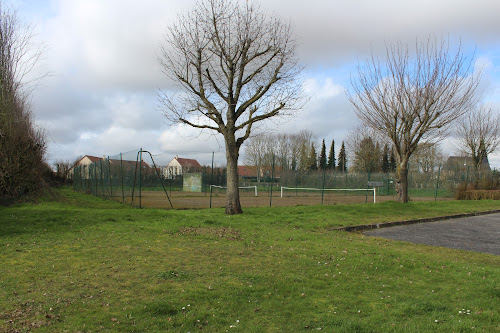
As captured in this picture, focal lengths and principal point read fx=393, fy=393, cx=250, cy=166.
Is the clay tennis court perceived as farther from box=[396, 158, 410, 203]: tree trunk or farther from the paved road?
the paved road

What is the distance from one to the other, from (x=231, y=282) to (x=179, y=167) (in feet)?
56.7

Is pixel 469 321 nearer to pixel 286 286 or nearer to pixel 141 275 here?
pixel 286 286

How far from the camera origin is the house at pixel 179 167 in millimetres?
20028

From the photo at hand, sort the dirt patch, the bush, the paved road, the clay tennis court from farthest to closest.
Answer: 1. the bush
2. the clay tennis court
3. the paved road
4. the dirt patch

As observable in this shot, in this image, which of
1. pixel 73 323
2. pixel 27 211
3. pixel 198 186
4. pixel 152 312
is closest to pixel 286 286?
pixel 152 312

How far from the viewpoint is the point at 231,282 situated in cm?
527

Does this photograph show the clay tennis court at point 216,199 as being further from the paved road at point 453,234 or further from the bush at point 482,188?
the bush at point 482,188

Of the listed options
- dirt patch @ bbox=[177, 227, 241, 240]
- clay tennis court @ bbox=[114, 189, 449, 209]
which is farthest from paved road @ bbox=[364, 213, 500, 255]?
clay tennis court @ bbox=[114, 189, 449, 209]

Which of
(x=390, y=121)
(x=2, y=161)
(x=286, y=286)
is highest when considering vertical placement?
(x=390, y=121)

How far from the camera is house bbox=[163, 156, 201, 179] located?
2003 centimetres

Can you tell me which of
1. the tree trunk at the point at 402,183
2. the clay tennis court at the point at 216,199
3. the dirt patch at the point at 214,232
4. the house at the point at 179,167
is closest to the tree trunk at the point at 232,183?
the dirt patch at the point at 214,232

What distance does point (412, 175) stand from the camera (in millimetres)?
32969

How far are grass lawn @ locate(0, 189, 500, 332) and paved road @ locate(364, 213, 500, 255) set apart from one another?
3.78 ft

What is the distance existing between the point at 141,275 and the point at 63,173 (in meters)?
49.4
